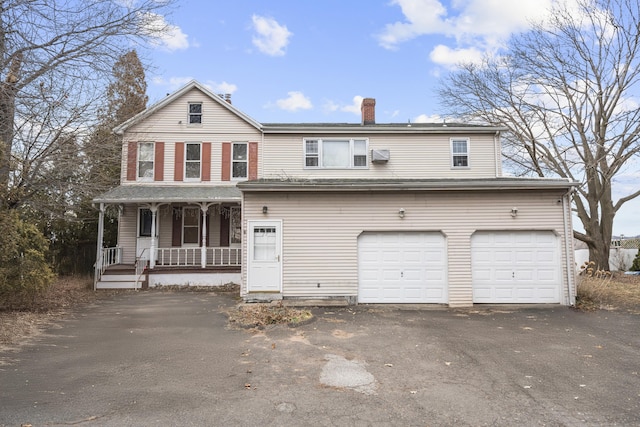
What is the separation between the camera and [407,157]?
1580 centimetres

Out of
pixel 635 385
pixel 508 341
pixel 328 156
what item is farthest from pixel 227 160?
pixel 635 385

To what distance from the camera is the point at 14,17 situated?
8445 millimetres

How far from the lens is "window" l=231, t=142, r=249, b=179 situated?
16844 millimetres

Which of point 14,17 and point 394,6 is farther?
point 394,6

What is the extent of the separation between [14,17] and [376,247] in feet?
34.2

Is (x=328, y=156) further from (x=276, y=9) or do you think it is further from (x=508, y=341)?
(x=508, y=341)

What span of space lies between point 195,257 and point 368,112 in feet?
32.6

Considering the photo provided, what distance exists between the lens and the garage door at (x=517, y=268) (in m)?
10.9

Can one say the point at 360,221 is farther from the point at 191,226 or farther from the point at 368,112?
the point at 191,226

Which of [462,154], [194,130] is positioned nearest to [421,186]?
[462,154]

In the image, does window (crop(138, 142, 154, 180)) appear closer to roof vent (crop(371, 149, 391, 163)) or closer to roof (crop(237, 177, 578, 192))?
roof (crop(237, 177, 578, 192))

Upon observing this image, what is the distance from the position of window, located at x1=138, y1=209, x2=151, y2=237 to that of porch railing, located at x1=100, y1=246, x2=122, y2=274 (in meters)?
1.19

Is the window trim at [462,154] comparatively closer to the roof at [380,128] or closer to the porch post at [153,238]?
the roof at [380,128]

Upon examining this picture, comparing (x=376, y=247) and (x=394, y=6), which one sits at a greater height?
(x=394, y=6)
